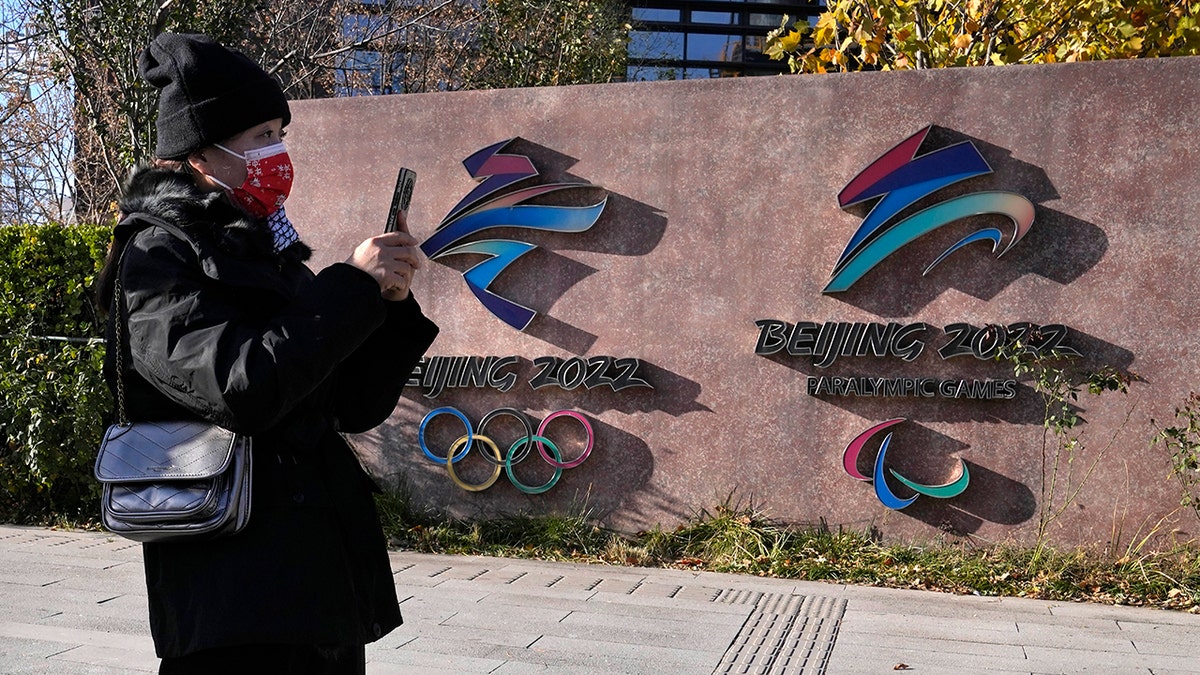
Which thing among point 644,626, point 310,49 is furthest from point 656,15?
point 644,626

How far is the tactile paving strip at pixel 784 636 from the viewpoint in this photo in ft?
15.5

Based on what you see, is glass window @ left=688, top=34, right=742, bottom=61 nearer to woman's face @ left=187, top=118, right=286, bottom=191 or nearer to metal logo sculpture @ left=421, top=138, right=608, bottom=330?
metal logo sculpture @ left=421, top=138, right=608, bottom=330

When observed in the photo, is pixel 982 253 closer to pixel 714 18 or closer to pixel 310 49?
pixel 310 49

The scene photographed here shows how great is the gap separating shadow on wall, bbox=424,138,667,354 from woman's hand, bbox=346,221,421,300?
473cm

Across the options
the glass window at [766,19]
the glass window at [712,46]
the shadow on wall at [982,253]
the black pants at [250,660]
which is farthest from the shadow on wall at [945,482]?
the glass window at [766,19]

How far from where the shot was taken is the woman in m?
2.00

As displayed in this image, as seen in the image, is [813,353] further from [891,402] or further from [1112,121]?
[1112,121]

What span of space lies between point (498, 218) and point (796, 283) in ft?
6.03

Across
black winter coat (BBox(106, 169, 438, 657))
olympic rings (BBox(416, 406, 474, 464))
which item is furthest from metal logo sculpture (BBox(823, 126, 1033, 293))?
black winter coat (BBox(106, 169, 438, 657))

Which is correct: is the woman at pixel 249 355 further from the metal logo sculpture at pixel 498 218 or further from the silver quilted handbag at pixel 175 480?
the metal logo sculpture at pixel 498 218

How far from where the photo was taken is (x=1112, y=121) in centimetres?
625

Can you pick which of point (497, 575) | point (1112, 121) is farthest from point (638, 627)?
point (1112, 121)

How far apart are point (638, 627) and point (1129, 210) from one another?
3.39 metres

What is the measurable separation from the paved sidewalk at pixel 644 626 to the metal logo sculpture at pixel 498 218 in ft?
5.33
